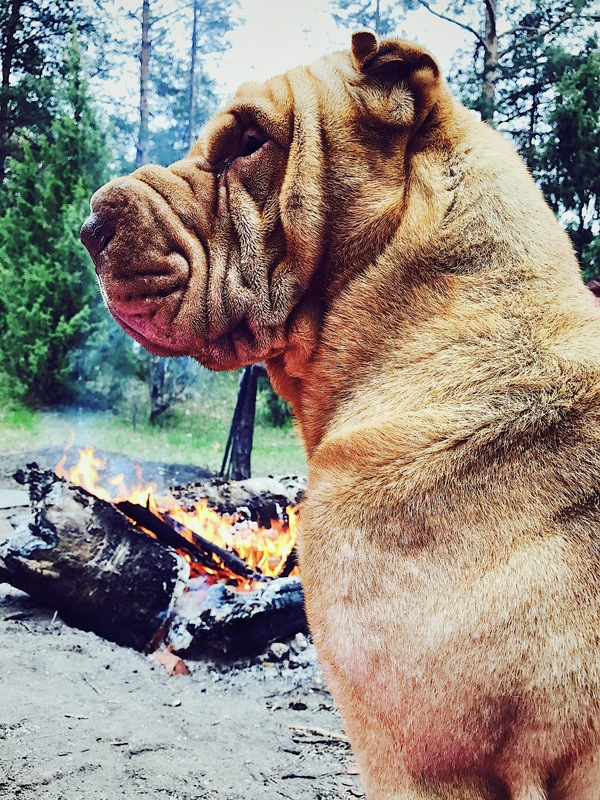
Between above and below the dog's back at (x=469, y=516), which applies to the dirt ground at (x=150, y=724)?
below

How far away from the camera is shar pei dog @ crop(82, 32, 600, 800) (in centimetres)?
104

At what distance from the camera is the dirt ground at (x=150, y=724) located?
2.08 meters

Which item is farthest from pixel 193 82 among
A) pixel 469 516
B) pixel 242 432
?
pixel 469 516

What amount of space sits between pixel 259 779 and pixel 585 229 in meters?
4.41

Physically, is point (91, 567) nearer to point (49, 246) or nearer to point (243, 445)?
point (243, 445)

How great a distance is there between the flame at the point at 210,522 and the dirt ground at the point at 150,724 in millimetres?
806

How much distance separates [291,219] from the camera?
5.10 ft

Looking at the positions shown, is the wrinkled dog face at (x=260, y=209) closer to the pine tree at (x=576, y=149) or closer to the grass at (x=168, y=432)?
the grass at (x=168, y=432)

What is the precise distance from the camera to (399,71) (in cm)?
151

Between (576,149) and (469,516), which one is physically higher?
(576,149)

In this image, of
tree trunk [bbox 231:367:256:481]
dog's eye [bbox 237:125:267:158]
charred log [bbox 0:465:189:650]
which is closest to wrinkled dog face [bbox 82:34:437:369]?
dog's eye [bbox 237:125:267:158]

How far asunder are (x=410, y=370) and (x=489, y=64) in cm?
450

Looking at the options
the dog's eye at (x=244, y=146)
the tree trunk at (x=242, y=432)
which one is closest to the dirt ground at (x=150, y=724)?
A: the dog's eye at (x=244, y=146)

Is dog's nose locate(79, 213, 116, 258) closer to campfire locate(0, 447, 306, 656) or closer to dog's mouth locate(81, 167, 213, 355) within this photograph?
dog's mouth locate(81, 167, 213, 355)
